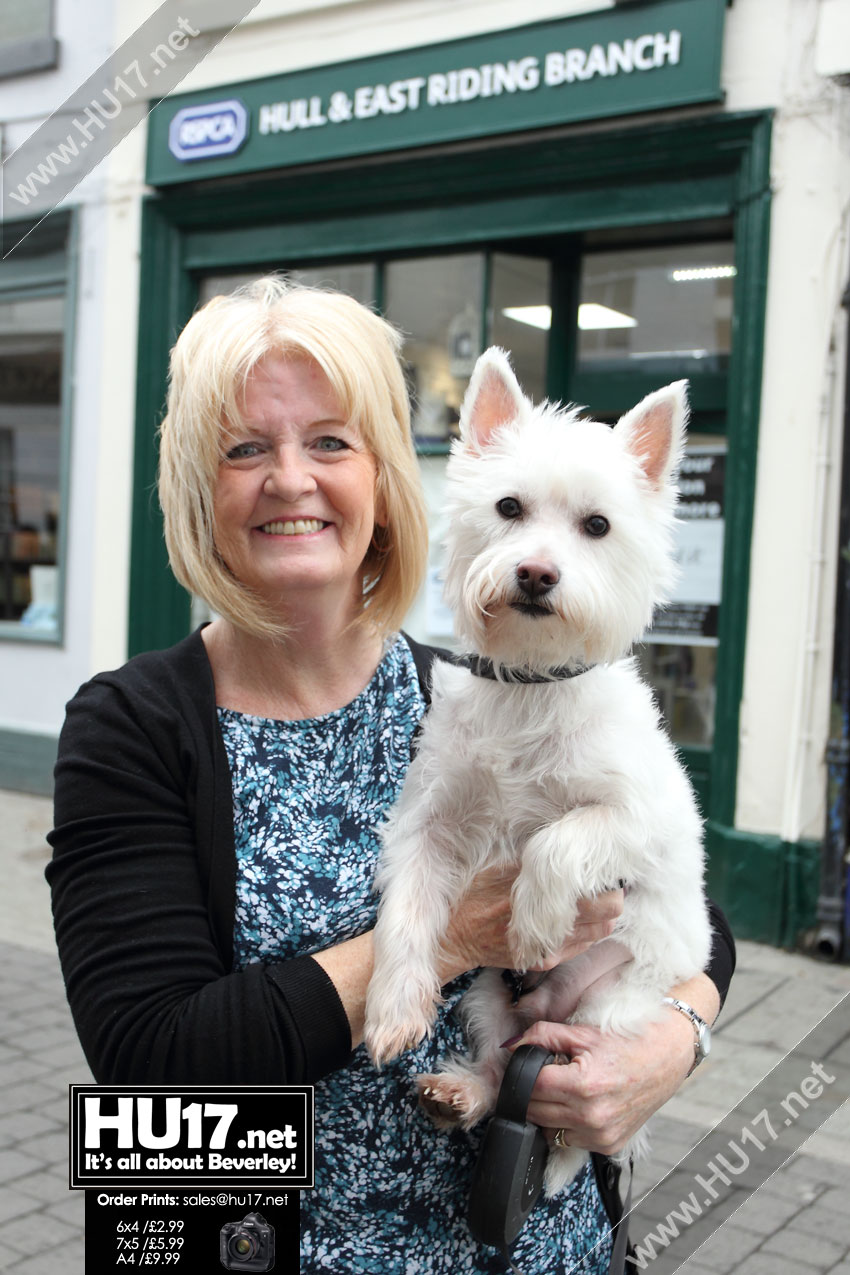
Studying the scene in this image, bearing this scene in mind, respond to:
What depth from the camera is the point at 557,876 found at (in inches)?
69.6

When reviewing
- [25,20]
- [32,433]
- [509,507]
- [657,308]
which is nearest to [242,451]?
[509,507]

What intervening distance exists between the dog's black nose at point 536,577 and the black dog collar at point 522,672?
7.5 inches

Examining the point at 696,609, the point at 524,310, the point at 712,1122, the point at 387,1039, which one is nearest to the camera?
the point at 387,1039

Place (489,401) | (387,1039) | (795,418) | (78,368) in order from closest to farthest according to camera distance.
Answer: (387,1039) < (489,401) < (795,418) < (78,368)

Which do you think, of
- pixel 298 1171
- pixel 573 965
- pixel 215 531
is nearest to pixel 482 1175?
pixel 298 1171

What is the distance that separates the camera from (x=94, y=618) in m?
9.05

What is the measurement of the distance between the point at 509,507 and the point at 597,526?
0.15 m

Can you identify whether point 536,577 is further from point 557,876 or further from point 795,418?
point 795,418

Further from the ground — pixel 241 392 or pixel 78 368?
pixel 78 368

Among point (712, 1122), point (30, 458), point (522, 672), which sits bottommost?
point (712, 1122)

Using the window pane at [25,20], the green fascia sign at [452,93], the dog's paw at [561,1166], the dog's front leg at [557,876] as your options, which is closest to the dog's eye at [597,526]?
the dog's front leg at [557,876]

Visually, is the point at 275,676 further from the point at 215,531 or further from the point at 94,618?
the point at 94,618

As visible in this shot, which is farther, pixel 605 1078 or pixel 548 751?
pixel 548 751

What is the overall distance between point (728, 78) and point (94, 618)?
582cm
